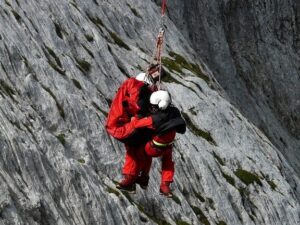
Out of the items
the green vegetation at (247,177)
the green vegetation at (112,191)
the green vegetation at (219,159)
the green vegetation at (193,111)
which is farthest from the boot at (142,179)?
the green vegetation at (193,111)

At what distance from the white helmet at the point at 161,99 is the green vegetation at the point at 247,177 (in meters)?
33.7

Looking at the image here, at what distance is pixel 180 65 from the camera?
205 feet

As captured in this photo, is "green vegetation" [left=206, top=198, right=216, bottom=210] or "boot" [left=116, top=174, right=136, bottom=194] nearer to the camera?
"boot" [left=116, top=174, right=136, bottom=194]

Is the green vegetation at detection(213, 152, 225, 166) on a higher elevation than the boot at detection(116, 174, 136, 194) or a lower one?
lower

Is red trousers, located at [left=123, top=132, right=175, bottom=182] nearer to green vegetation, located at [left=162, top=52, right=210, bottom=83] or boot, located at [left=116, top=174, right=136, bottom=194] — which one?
boot, located at [left=116, top=174, right=136, bottom=194]

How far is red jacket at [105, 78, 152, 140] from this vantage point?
64.0ft

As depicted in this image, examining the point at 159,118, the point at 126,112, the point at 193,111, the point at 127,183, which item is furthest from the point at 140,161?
the point at 193,111

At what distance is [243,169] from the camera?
5325 cm

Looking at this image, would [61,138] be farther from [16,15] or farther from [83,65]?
[83,65]

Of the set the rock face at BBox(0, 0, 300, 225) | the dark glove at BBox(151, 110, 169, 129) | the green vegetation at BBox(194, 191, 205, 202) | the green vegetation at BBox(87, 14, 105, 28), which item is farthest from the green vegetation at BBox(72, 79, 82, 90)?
the dark glove at BBox(151, 110, 169, 129)

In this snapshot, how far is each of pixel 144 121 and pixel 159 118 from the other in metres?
0.55

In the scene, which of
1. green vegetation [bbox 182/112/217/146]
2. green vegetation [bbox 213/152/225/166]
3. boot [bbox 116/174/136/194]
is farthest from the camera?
green vegetation [bbox 182/112/217/146]

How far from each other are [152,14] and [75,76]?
27252mm

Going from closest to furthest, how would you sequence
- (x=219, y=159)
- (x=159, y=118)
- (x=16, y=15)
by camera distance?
(x=159, y=118) → (x=16, y=15) → (x=219, y=159)
